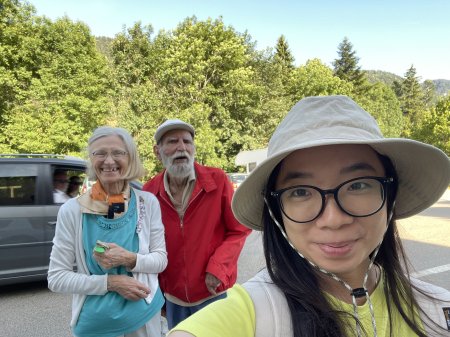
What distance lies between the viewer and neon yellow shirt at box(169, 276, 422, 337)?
89 centimetres

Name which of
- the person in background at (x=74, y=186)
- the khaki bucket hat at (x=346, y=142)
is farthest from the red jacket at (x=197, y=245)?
the person in background at (x=74, y=186)

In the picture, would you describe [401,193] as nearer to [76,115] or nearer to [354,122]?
[354,122]

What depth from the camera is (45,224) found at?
15.8 feet

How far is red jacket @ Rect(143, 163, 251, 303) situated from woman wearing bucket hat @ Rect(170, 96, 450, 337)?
4.14 feet

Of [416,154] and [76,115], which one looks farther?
[76,115]

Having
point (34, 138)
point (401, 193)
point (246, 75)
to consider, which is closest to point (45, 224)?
point (401, 193)

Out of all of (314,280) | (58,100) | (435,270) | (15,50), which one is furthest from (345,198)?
(15,50)

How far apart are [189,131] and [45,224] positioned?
125 inches

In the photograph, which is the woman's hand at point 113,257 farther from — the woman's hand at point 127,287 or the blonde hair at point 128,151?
the blonde hair at point 128,151

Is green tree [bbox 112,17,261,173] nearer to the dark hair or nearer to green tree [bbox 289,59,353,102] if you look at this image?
green tree [bbox 289,59,353,102]

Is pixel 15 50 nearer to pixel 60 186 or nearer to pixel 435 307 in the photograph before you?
pixel 60 186

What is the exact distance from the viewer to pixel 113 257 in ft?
5.78

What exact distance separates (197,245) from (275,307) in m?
1.45

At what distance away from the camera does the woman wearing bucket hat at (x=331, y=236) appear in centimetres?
93
